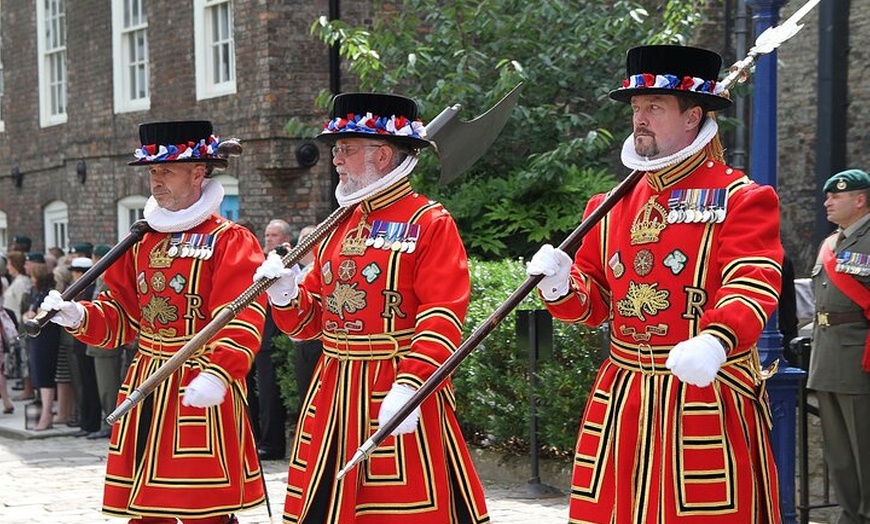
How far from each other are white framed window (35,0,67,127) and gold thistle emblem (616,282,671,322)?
17.0 m

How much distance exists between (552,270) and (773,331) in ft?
8.62

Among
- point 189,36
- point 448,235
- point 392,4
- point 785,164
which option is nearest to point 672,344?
point 448,235

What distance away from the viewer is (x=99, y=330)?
6.80 metres

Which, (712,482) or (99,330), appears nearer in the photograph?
(712,482)

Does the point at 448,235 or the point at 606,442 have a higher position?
the point at 448,235

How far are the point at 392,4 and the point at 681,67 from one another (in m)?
10.6

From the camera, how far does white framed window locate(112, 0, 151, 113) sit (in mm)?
18453

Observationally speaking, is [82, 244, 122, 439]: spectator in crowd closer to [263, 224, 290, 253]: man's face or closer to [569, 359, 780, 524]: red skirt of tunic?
[263, 224, 290, 253]: man's face

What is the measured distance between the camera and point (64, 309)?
662 cm

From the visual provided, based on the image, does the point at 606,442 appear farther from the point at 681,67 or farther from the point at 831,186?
the point at 831,186

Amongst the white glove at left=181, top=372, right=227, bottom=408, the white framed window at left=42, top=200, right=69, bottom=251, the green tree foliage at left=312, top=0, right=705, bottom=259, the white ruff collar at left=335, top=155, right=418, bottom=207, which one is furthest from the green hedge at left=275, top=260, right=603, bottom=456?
the white framed window at left=42, top=200, right=69, bottom=251

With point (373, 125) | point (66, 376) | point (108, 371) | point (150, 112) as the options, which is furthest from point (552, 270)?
point (150, 112)

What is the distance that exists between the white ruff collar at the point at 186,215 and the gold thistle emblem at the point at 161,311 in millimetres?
315

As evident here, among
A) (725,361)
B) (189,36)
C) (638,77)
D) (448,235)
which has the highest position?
(189,36)
